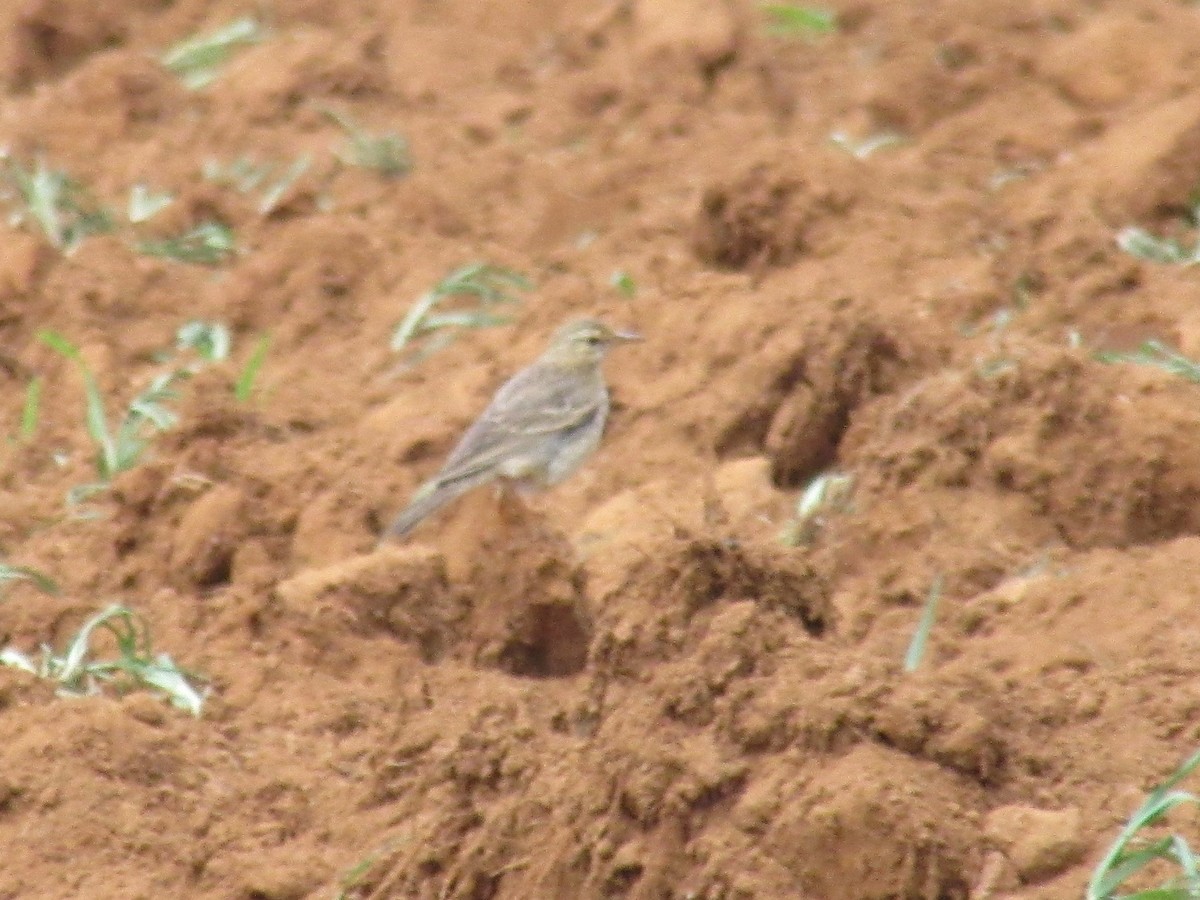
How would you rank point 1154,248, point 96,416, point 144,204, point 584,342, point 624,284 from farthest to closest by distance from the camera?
point 144,204
point 624,284
point 1154,248
point 584,342
point 96,416

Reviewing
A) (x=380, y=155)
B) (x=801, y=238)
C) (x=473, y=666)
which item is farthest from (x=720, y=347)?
(x=380, y=155)

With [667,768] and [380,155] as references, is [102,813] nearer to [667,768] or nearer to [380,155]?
[667,768]

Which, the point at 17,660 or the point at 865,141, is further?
the point at 865,141

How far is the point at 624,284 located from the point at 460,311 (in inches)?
25.9

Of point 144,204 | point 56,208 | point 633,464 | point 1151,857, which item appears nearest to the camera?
point 1151,857

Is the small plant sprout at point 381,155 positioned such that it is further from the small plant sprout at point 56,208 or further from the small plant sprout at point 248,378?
the small plant sprout at point 248,378

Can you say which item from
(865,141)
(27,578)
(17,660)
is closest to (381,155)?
(865,141)

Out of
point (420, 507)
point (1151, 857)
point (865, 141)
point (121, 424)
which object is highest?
point (1151, 857)

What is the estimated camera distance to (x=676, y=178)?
455 inches

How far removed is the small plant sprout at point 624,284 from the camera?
10.3m

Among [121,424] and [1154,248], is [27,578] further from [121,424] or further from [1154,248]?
[1154,248]

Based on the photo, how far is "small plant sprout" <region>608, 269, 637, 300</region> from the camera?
10305mm

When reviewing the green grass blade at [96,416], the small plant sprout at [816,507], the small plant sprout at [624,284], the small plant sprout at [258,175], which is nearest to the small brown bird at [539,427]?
the small plant sprout at [624,284]

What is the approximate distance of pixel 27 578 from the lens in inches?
319
